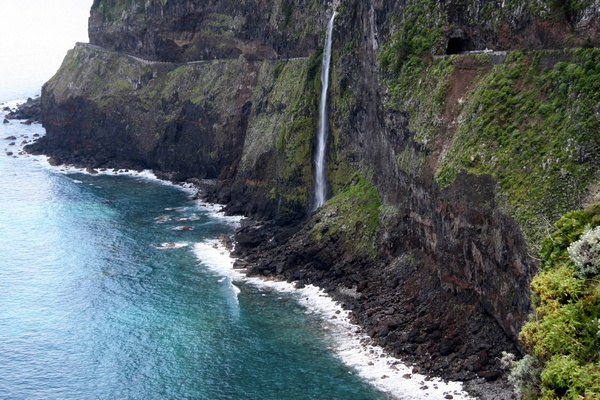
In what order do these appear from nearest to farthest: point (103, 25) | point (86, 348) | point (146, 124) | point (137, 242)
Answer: point (86, 348)
point (137, 242)
point (146, 124)
point (103, 25)

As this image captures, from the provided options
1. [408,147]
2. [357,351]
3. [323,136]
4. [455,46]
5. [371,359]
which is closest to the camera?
[371,359]

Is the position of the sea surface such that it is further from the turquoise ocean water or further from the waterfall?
the waterfall

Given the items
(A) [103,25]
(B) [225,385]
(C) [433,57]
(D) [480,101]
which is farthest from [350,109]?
(A) [103,25]

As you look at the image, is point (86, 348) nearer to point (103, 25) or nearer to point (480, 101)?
point (480, 101)

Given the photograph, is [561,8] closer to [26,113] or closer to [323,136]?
[323,136]

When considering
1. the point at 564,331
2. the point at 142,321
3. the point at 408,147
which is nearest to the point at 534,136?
the point at 408,147

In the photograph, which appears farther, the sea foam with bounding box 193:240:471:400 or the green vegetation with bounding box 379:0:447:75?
the green vegetation with bounding box 379:0:447:75

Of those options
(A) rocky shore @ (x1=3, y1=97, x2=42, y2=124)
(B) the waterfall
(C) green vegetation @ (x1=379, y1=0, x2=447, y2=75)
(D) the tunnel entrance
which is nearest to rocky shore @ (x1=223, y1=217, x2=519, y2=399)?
(B) the waterfall
